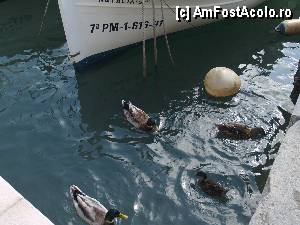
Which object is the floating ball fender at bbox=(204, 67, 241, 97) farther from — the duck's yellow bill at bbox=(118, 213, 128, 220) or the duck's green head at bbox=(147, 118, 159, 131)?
the duck's yellow bill at bbox=(118, 213, 128, 220)

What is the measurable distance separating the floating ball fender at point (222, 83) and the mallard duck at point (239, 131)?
1.57 metres

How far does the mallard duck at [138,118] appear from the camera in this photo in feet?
34.7

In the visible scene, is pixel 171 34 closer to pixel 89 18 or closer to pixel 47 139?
pixel 89 18

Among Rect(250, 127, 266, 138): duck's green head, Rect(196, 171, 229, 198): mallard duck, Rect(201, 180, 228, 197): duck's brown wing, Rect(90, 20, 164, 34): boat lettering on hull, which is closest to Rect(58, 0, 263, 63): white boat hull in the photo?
Rect(90, 20, 164, 34): boat lettering on hull

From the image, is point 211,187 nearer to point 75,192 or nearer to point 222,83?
point 75,192

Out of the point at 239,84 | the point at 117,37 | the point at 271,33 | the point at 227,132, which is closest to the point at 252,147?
the point at 227,132

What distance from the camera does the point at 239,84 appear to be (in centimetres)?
1191

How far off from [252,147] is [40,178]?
485cm

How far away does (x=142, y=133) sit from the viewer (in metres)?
10.7

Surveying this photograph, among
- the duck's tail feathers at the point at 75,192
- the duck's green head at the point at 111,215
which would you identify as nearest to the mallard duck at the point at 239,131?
the duck's green head at the point at 111,215

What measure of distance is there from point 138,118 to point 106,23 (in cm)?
384

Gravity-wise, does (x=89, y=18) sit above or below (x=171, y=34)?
above

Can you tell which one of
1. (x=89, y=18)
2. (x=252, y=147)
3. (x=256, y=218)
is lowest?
(x=252, y=147)

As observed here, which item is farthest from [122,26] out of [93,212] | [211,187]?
[93,212]
